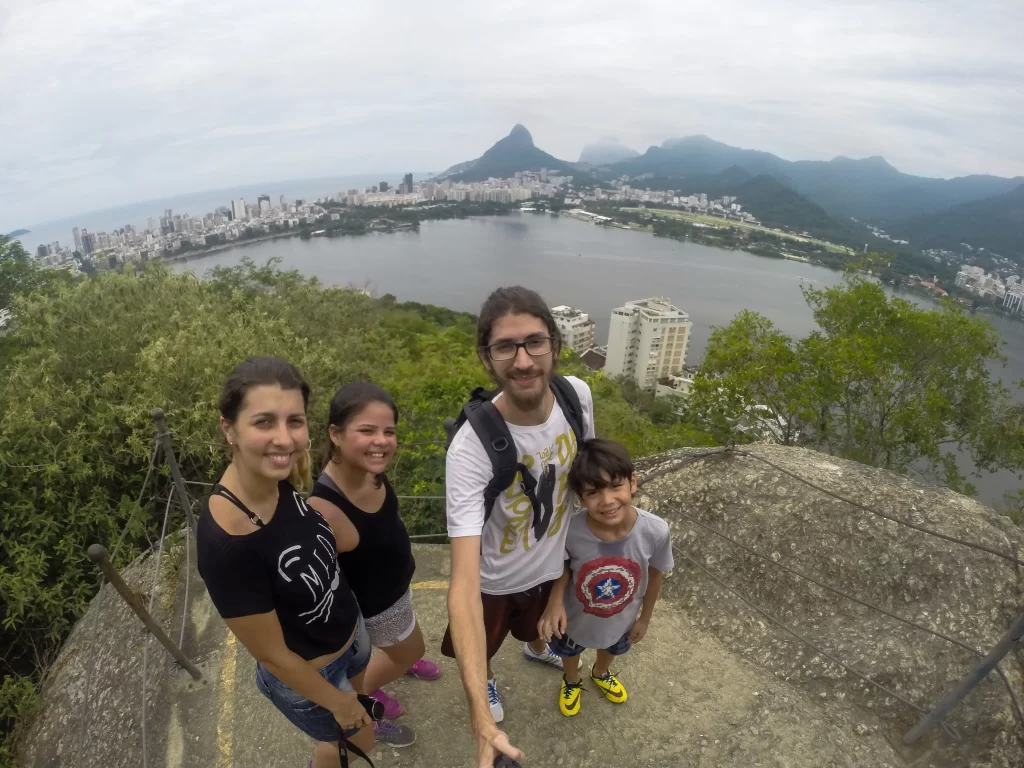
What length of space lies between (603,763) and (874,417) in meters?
10.3

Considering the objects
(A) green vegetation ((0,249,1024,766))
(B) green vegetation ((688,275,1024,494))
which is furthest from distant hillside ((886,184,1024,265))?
(A) green vegetation ((0,249,1024,766))

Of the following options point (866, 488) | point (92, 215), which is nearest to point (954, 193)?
point (866, 488)

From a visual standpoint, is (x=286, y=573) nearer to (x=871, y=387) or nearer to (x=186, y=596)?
(x=186, y=596)

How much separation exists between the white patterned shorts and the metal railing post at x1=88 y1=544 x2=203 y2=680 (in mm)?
1118

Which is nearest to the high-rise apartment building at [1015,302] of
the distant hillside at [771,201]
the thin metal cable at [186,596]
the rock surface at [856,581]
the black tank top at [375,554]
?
the distant hillside at [771,201]

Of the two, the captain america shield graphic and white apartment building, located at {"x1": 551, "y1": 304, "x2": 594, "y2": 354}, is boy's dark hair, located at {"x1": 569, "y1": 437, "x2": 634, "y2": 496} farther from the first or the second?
white apartment building, located at {"x1": 551, "y1": 304, "x2": 594, "y2": 354}

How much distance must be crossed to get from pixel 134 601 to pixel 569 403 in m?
2.33

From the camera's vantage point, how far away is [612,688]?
2850 mm

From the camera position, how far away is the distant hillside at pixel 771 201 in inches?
3068

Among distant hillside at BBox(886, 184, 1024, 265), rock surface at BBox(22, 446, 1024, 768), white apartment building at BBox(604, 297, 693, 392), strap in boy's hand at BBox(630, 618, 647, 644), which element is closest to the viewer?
strap in boy's hand at BBox(630, 618, 647, 644)

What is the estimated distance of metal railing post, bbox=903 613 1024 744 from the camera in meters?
2.07

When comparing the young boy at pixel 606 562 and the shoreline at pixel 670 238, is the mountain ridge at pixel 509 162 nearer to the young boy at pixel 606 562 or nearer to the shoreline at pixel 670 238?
the shoreline at pixel 670 238

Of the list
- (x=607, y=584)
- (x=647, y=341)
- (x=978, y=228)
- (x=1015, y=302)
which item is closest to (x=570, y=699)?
(x=607, y=584)

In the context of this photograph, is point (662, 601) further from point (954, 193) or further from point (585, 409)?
point (954, 193)
